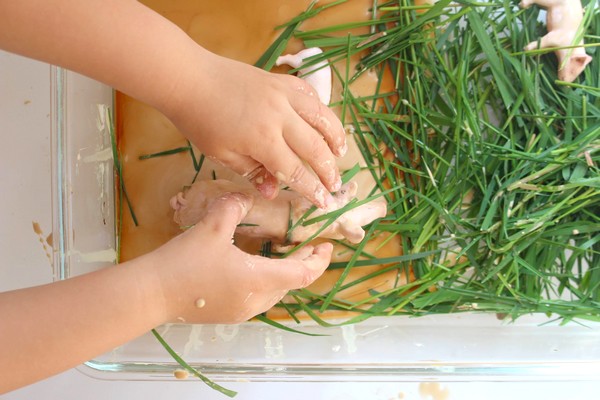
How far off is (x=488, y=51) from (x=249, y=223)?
33 cm

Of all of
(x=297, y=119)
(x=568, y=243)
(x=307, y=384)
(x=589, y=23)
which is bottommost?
(x=307, y=384)

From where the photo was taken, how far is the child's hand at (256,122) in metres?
0.46

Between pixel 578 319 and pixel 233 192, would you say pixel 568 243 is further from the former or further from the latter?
pixel 233 192

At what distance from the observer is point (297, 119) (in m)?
0.48

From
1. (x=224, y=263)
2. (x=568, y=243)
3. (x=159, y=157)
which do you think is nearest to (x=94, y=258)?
(x=159, y=157)

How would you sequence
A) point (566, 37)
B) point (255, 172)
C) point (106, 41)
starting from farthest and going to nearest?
point (566, 37) < point (255, 172) < point (106, 41)

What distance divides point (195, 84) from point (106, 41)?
0.07m

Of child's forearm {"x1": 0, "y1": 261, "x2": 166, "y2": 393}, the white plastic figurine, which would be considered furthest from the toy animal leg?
child's forearm {"x1": 0, "y1": 261, "x2": 166, "y2": 393}

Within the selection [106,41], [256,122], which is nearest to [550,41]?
[256,122]

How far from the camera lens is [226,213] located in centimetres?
50

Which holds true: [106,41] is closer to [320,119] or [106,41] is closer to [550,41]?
[320,119]

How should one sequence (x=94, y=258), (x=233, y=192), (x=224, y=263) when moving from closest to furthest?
(x=224, y=263)
(x=233, y=192)
(x=94, y=258)

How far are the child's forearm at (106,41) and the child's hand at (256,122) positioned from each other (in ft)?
0.06

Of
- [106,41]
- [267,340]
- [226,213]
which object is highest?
[106,41]
